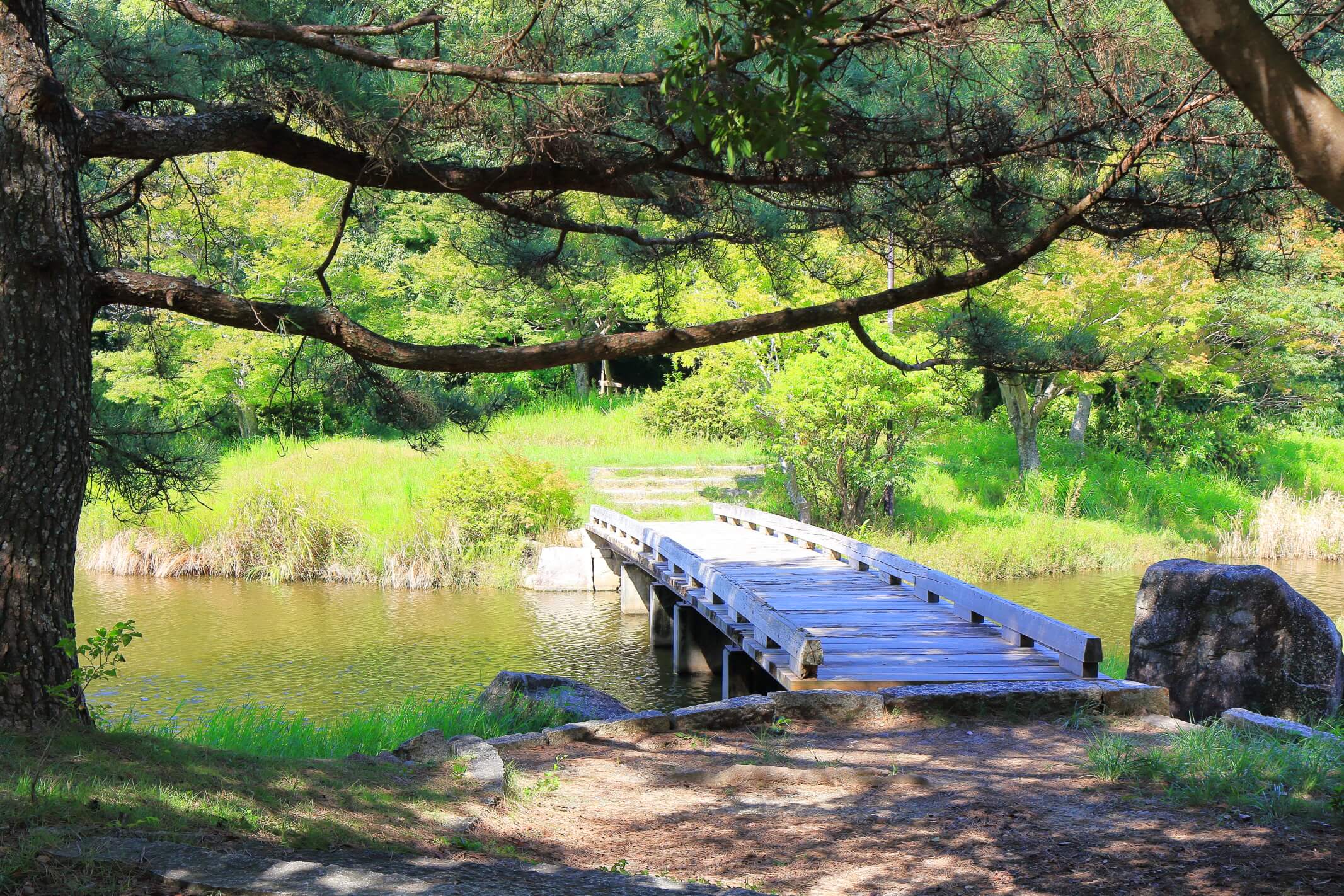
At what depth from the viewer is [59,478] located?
4.16 metres

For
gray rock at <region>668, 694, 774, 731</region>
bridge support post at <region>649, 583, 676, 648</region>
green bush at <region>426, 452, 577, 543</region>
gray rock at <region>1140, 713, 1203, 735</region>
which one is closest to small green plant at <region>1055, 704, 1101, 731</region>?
gray rock at <region>1140, 713, 1203, 735</region>

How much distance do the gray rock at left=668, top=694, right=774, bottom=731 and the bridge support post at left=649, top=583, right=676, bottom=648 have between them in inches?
263

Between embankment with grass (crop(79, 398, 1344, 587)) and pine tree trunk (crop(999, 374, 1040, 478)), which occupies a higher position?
pine tree trunk (crop(999, 374, 1040, 478))

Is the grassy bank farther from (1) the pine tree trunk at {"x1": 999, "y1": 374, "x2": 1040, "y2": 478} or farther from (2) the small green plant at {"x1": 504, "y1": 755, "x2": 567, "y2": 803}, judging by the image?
(2) the small green plant at {"x1": 504, "y1": 755, "x2": 567, "y2": 803}

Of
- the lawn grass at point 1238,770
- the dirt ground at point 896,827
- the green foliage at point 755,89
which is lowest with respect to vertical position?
the dirt ground at point 896,827

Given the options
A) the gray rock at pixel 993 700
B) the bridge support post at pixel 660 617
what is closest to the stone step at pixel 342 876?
the gray rock at pixel 993 700

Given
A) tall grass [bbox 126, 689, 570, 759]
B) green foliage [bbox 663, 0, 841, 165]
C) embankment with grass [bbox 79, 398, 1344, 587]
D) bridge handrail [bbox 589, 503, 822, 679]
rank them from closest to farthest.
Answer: green foliage [bbox 663, 0, 841, 165], tall grass [bbox 126, 689, 570, 759], bridge handrail [bbox 589, 503, 822, 679], embankment with grass [bbox 79, 398, 1344, 587]

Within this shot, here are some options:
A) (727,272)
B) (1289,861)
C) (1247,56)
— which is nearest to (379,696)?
(727,272)

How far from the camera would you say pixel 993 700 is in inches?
239

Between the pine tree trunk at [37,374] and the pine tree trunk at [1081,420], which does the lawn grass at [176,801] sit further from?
the pine tree trunk at [1081,420]

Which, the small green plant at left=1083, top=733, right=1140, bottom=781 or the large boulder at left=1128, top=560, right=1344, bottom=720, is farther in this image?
the large boulder at left=1128, top=560, right=1344, bottom=720

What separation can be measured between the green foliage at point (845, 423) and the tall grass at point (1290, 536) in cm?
581

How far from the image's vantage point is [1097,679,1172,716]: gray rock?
602 cm

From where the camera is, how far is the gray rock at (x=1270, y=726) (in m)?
5.08
